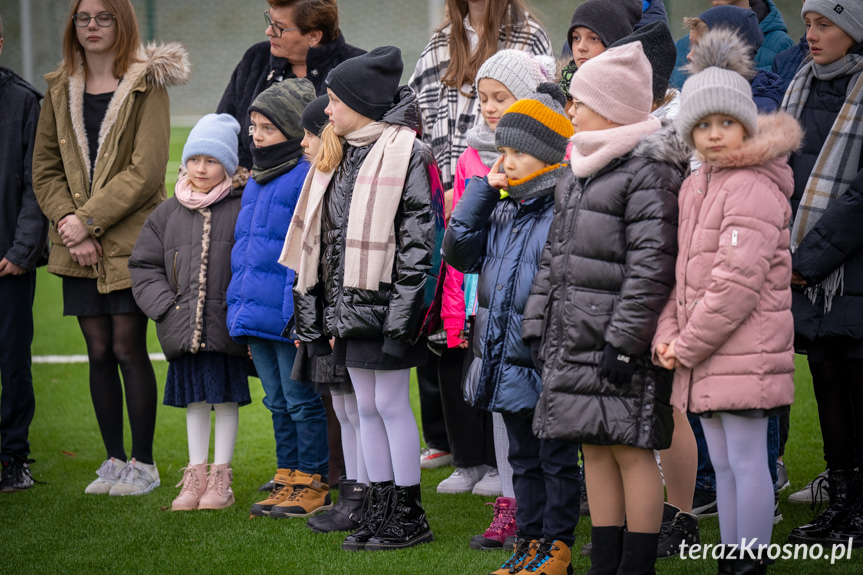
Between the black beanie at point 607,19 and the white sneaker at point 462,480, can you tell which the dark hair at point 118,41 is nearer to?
the black beanie at point 607,19

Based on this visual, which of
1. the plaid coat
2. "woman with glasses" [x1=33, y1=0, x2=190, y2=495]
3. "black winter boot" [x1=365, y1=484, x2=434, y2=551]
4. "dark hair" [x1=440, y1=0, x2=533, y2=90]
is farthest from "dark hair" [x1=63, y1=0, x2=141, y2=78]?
"black winter boot" [x1=365, y1=484, x2=434, y2=551]

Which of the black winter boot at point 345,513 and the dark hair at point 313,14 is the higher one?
the dark hair at point 313,14

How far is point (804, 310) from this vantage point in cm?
341

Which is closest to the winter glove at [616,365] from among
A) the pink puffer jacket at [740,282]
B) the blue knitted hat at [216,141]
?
the pink puffer jacket at [740,282]

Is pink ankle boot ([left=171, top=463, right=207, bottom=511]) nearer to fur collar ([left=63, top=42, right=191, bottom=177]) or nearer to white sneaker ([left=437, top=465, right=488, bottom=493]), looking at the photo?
white sneaker ([left=437, top=465, right=488, bottom=493])

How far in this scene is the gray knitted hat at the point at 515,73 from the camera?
11.6 feet

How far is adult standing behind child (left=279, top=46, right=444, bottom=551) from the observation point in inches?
141

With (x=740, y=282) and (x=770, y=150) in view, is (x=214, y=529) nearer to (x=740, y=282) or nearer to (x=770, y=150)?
(x=740, y=282)

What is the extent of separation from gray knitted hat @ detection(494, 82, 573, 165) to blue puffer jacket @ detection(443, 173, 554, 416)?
0.53 feet

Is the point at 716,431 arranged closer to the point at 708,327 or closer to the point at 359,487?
the point at 708,327

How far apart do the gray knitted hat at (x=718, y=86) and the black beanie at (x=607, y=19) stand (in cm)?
92

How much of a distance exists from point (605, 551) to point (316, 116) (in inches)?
84.2

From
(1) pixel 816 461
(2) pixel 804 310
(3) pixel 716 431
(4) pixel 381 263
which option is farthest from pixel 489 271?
(1) pixel 816 461

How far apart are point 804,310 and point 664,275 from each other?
91cm
